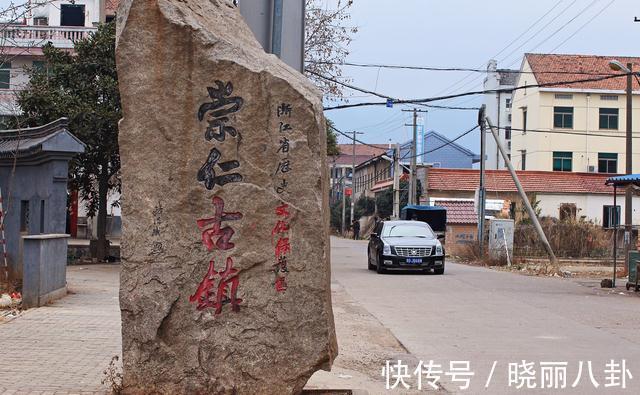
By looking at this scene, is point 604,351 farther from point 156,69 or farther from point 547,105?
point 547,105

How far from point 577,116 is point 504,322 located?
47.2 meters

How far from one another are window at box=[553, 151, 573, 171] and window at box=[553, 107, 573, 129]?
192 centimetres

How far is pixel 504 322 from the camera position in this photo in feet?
47.3

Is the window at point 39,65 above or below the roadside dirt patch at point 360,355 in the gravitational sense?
above

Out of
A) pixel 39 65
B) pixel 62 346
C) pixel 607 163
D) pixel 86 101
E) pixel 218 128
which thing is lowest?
pixel 62 346

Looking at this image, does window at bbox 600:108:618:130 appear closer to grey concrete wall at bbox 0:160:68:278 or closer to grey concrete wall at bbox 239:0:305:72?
grey concrete wall at bbox 0:160:68:278

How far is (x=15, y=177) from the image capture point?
18938mm

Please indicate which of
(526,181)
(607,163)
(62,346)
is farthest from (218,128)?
(607,163)

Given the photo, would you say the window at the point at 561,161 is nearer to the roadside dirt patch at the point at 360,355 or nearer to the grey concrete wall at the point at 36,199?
the roadside dirt patch at the point at 360,355

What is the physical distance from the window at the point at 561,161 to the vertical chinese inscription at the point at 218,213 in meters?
55.6

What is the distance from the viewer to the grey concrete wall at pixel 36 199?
1773cm

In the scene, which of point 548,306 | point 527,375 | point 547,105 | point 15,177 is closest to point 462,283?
point 548,306

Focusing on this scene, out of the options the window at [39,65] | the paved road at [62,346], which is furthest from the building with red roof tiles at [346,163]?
the paved road at [62,346]

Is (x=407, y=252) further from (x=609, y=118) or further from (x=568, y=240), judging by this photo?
(x=609, y=118)
